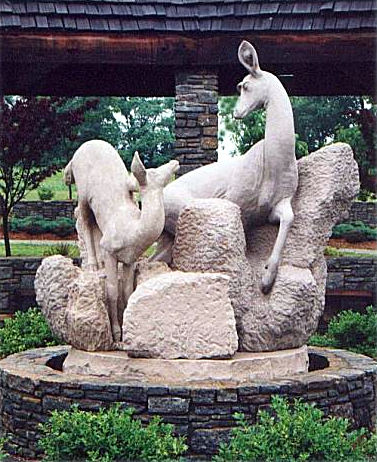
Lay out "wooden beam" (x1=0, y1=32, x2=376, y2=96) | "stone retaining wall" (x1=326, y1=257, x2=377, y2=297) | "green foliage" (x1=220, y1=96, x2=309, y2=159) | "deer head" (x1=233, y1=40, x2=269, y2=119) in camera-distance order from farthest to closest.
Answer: "green foliage" (x1=220, y1=96, x2=309, y2=159) < "stone retaining wall" (x1=326, y1=257, x2=377, y2=297) < "wooden beam" (x1=0, y1=32, x2=376, y2=96) < "deer head" (x1=233, y1=40, x2=269, y2=119)

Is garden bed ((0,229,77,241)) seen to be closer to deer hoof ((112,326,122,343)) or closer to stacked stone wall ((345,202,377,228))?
stacked stone wall ((345,202,377,228))

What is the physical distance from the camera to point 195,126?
10.9m

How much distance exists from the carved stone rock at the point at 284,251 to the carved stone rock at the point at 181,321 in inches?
11.7

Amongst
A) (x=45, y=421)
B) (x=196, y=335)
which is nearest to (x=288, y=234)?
(x=196, y=335)

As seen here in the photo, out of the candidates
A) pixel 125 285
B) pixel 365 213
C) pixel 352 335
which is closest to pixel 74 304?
pixel 125 285

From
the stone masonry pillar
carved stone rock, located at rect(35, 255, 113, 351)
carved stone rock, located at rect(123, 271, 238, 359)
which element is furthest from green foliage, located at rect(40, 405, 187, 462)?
the stone masonry pillar

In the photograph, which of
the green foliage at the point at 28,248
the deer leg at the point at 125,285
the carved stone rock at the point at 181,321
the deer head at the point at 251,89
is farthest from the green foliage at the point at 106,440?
the green foliage at the point at 28,248

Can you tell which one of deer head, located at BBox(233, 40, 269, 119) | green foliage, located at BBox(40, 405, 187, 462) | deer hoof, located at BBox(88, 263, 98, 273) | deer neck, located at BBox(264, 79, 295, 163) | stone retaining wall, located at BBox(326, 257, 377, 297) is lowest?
green foliage, located at BBox(40, 405, 187, 462)

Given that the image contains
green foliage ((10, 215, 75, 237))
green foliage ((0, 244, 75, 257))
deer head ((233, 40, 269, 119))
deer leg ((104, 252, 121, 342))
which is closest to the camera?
deer leg ((104, 252, 121, 342))

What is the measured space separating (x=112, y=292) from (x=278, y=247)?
4.01ft

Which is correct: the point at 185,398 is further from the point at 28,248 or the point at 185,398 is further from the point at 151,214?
the point at 28,248

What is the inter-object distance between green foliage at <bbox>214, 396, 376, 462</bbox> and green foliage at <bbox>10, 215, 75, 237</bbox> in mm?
Result: 13855

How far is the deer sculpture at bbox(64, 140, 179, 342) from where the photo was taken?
6316mm

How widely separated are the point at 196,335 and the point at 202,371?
9.8 inches
